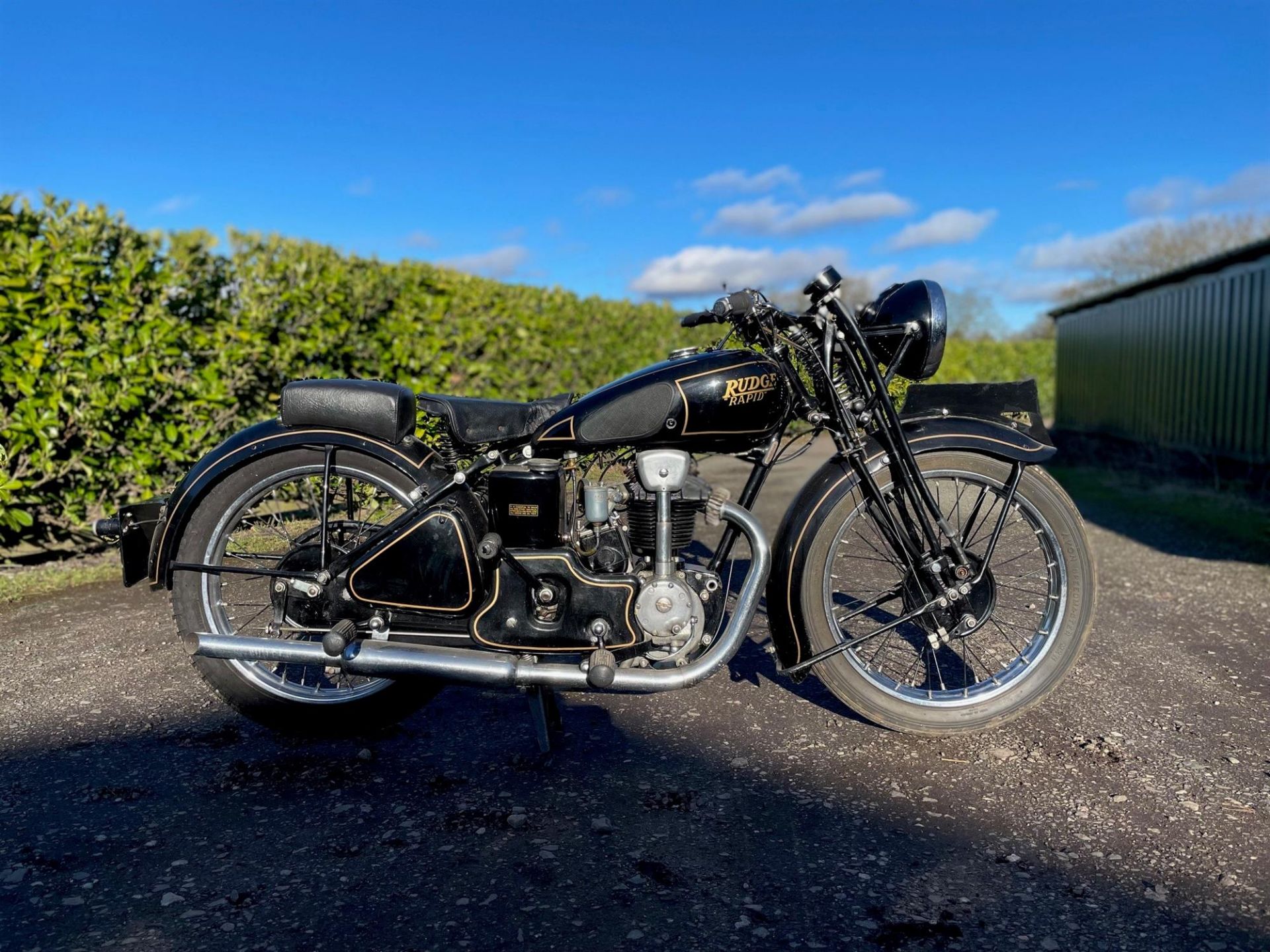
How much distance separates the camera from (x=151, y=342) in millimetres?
5332

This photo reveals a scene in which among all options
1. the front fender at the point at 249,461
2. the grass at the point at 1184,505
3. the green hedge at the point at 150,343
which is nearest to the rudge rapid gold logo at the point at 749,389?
the front fender at the point at 249,461

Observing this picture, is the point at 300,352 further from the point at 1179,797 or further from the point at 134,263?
the point at 1179,797

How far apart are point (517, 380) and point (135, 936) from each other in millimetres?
7318

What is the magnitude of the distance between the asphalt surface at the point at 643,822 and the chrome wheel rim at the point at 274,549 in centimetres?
19

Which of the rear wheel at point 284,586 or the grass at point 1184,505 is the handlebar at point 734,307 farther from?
the grass at point 1184,505

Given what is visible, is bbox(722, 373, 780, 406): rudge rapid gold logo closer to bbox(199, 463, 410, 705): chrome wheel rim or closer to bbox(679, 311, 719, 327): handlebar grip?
bbox(679, 311, 719, 327): handlebar grip

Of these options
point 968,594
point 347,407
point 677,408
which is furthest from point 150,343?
point 968,594

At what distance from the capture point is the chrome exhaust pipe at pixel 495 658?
2672 millimetres

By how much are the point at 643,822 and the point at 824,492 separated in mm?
1175

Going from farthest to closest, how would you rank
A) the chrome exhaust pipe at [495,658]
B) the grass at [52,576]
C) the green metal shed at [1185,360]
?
the green metal shed at [1185,360] < the grass at [52,576] < the chrome exhaust pipe at [495,658]

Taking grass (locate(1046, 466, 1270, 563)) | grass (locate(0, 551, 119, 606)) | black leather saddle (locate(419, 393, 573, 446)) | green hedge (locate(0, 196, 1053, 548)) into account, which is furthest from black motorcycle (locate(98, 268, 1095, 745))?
grass (locate(1046, 466, 1270, 563))

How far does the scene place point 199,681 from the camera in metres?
3.53

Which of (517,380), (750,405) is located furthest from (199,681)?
(517,380)

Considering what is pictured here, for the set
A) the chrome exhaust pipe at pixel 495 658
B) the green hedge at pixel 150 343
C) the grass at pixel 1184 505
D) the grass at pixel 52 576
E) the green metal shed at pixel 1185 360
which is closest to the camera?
the chrome exhaust pipe at pixel 495 658
